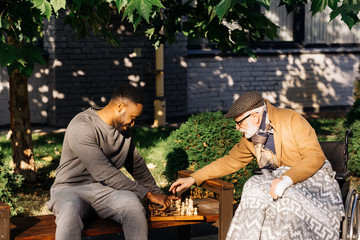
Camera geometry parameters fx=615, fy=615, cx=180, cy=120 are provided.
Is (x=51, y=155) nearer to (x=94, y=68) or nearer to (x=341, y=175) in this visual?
(x=94, y=68)

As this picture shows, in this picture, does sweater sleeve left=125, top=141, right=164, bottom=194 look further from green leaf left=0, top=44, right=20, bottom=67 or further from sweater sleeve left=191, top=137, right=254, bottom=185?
green leaf left=0, top=44, right=20, bottom=67

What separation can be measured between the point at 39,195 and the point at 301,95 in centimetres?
1055

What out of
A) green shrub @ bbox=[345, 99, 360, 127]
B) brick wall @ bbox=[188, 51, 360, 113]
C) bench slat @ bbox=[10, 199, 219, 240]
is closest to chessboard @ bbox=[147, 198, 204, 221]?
bench slat @ bbox=[10, 199, 219, 240]

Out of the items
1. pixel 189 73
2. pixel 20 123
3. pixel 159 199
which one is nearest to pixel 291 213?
pixel 159 199

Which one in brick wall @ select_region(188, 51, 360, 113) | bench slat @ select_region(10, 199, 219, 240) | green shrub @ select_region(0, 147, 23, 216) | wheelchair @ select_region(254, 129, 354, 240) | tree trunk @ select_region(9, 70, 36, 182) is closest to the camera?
bench slat @ select_region(10, 199, 219, 240)

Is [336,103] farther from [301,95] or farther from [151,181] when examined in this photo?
[151,181]

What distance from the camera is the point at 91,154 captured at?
431 cm

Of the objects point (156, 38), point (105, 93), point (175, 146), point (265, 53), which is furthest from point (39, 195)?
point (265, 53)

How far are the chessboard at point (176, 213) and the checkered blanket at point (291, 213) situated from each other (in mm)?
330

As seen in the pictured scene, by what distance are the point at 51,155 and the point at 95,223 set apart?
4.97 meters

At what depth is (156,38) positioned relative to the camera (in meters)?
6.64

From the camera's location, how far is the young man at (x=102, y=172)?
4.23 m

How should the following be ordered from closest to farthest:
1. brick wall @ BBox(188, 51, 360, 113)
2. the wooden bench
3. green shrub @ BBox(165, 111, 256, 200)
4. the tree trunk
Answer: the wooden bench, green shrub @ BBox(165, 111, 256, 200), the tree trunk, brick wall @ BBox(188, 51, 360, 113)

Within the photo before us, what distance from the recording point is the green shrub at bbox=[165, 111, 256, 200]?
6.66m
